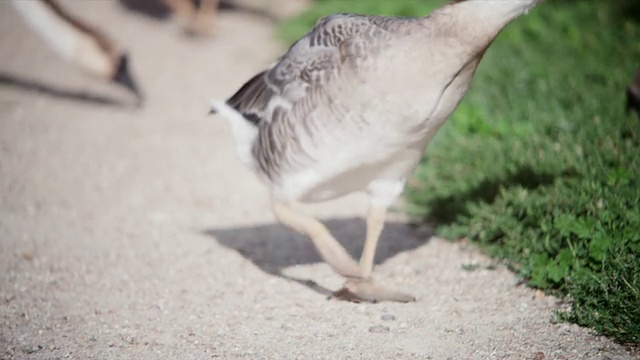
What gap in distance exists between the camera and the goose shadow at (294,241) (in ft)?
16.7

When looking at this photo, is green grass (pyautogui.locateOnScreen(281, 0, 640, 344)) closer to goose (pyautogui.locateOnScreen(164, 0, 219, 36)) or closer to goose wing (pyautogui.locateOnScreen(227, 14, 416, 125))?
goose wing (pyautogui.locateOnScreen(227, 14, 416, 125))

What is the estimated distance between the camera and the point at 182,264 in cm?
494

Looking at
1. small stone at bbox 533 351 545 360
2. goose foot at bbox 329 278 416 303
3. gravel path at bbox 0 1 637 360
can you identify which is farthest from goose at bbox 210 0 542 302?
small stone at bbox 533 351 545 360

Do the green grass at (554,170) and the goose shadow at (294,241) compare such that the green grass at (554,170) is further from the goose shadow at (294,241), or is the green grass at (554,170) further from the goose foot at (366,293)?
the goose foot at (366,293)

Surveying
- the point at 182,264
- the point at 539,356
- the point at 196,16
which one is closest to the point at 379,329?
the point at 539,356

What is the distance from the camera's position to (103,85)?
28.1ft

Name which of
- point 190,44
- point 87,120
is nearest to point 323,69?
point 87,120

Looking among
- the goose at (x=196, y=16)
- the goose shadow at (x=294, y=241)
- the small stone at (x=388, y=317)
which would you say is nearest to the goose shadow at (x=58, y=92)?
the goose at (x=196, y=16)

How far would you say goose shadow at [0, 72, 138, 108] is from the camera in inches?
318

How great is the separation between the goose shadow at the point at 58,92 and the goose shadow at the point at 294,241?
9.71 ft

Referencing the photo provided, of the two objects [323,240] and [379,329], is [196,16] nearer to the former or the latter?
[323,240]

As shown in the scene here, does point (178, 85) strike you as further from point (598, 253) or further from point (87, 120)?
point (598, 253)

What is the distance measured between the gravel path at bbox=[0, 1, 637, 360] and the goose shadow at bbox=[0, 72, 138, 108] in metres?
0.03

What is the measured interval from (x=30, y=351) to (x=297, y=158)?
149 cm
